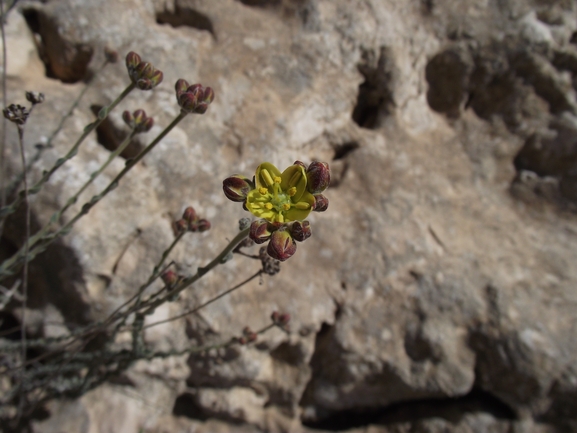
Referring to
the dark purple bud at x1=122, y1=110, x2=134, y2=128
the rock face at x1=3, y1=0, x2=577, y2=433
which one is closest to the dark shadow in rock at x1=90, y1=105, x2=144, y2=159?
the rock face at x1=3, y1=0, x2=577, y2=433

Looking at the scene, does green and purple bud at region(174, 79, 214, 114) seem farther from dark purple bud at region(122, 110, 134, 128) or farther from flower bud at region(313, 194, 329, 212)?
flower bud at region(313, 194, 329, 212)

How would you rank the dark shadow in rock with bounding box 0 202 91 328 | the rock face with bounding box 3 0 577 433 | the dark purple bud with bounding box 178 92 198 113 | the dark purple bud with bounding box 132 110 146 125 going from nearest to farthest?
the dark purple bud with bounding box 178 92 198 113, the dark purple bud with bounding box 132 110 146 125, the dark shadow in rock with bounding box 0 202 91 328, the rock face with bounding box 3 0 577 433

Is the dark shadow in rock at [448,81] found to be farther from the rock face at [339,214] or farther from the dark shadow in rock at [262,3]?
the dark shadow in rock at [262,3]

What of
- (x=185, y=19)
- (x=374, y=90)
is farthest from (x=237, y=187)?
(x=374, y=90)

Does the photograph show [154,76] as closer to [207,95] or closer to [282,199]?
[207,95]

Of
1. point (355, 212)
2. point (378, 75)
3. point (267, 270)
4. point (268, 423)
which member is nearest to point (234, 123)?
point (355, 212)

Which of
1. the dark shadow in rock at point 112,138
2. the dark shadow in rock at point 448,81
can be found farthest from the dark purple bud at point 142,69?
the dark shadow in rock at point 448,81
